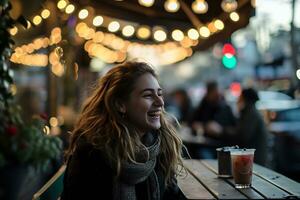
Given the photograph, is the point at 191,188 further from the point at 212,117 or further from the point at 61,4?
the point at 212,117

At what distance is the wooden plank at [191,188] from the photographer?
310 cm

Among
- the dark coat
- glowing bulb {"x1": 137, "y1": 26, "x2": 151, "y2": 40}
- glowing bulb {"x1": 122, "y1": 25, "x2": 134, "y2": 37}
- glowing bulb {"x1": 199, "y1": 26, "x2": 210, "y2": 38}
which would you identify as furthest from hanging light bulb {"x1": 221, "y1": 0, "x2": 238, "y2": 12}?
the dark coat

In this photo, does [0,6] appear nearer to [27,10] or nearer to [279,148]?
[27,10]

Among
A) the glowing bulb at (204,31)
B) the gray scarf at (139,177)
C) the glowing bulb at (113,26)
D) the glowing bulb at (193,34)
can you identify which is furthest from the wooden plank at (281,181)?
the glowing bulb at (113,26)

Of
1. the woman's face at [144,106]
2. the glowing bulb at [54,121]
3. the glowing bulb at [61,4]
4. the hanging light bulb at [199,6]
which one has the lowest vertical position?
the glowing bulb at [54,121]

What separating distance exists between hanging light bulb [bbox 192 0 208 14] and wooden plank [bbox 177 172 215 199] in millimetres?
3996

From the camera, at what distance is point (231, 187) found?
11.0 ft

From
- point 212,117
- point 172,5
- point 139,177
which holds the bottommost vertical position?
point 139,177

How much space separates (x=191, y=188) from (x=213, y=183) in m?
0.20

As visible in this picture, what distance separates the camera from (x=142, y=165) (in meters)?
3.26

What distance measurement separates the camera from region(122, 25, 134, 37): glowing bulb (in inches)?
375

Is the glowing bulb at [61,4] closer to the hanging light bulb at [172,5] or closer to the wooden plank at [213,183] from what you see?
the hanging light bulb at [172,5]

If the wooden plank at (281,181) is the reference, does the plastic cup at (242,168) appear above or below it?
above

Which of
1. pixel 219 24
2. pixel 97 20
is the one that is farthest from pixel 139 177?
pixel 97 20
